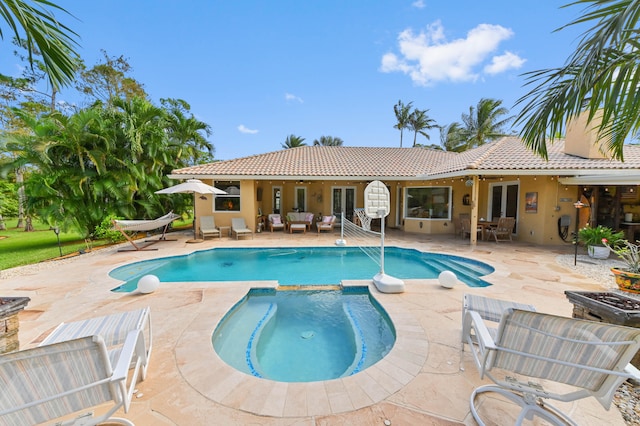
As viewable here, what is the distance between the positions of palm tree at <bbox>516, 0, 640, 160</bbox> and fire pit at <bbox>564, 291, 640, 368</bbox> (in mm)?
2025

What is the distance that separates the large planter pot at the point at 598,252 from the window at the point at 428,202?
19.2 feet

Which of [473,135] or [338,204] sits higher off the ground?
[473,135]

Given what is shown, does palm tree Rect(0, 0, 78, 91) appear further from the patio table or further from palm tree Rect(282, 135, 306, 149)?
palm tree Rect(282, 135, 306, 149)

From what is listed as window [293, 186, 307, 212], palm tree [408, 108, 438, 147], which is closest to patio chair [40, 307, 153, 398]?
window [293, 186, 307, 212]

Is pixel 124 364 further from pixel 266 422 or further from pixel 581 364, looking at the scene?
pixel 581 364

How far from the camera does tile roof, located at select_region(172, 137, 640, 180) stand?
1049 centimetres

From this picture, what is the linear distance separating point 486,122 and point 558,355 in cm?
3200

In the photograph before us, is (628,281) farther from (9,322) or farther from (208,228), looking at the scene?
(208,228)

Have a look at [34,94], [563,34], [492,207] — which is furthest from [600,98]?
[34,94]

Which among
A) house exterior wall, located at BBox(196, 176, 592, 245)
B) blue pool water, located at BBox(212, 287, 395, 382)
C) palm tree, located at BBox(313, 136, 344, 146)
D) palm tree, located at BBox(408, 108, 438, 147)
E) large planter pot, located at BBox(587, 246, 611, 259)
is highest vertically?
palm tree, located at BBox(408, 108, 438, 147)

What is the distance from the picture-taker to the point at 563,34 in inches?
116

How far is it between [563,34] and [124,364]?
5.52m

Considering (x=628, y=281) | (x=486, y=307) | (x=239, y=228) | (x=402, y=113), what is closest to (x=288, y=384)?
(x=486, y=307)

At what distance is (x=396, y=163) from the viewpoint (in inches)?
648
